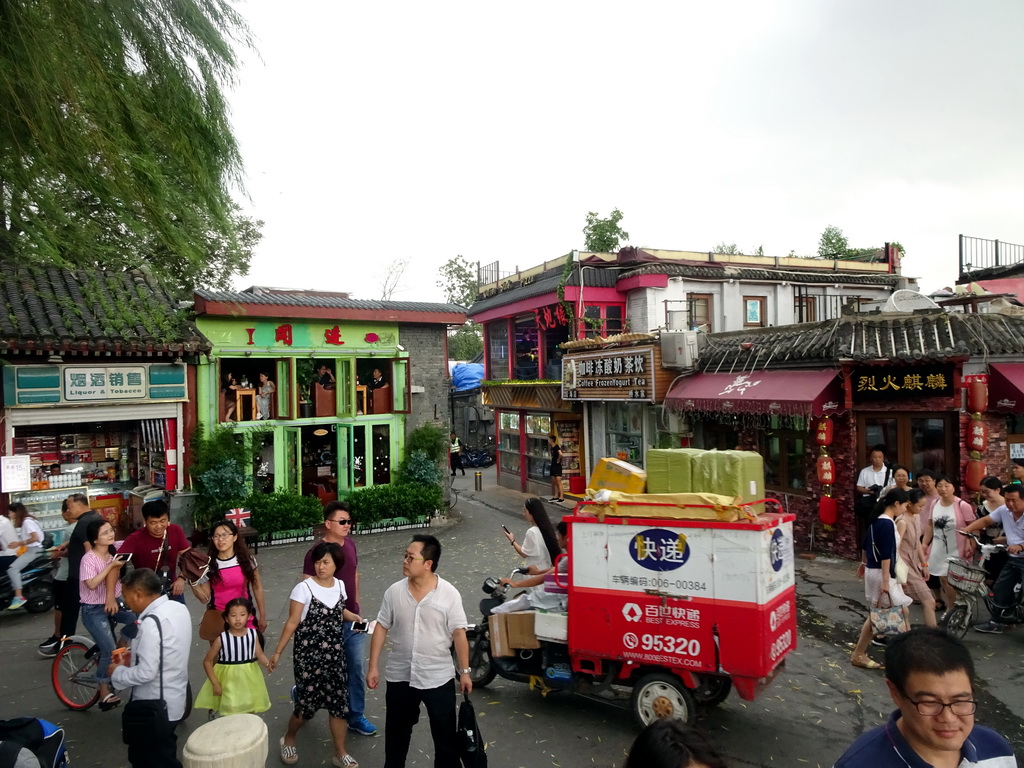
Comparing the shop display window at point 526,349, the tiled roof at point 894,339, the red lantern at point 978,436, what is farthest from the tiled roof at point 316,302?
the red lantern at point 978,436

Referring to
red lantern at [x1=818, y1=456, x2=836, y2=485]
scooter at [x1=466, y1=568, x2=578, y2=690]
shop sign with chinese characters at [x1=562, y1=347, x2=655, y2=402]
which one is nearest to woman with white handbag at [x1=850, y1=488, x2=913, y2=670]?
scooter at [x1=466, y1=568, x2=578, y2=690]

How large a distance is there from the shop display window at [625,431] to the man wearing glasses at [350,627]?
11437mm

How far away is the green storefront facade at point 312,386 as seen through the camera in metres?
14.9

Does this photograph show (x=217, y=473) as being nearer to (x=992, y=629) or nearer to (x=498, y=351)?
(x=498, y=351)

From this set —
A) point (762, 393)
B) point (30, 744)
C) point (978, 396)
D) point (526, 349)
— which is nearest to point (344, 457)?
point (526, 349)

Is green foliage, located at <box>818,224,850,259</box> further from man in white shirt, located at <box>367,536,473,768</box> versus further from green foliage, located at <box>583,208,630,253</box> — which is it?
man in white shirt, located at <box>367,536,473,768</box>

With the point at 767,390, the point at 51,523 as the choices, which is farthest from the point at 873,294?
the point at 51,523

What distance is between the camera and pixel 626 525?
570 cm

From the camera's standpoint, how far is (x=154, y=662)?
447 cm

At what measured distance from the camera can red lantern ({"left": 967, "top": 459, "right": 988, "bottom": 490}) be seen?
10555 millimetres

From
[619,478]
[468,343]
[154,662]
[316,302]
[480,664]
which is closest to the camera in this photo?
[154,662]

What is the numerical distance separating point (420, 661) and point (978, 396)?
9769mm

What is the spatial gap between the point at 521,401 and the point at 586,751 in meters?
15.8

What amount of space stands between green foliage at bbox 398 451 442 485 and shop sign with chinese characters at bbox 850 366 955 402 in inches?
370
